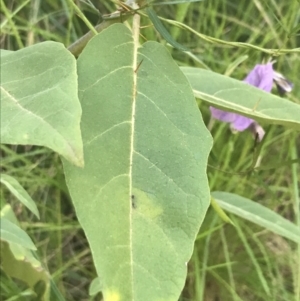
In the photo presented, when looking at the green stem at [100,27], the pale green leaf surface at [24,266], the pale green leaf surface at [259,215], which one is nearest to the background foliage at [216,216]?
the pale green leaf surface at [259,215]

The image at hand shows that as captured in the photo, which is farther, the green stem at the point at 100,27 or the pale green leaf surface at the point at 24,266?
the pale green leaf surface at the point at 24,266

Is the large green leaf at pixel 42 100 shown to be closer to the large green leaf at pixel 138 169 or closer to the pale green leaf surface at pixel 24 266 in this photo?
the large green leaf at pixel 138 169

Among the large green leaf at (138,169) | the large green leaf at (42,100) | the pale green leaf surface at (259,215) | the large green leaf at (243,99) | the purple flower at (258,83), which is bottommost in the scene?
the pale green leaf surface at (259,215)

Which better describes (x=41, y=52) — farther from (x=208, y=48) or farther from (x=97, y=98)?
(x=208, y=48)

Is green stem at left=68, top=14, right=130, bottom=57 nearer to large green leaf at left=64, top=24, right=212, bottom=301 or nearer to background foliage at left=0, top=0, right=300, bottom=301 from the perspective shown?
large green leaf at left=64, top=24, right=212, bottom=301

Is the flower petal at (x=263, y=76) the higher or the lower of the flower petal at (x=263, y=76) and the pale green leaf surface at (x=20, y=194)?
the higher

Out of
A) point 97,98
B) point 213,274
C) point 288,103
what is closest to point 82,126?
point 97,98

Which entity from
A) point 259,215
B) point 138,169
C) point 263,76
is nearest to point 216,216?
point 259,215
